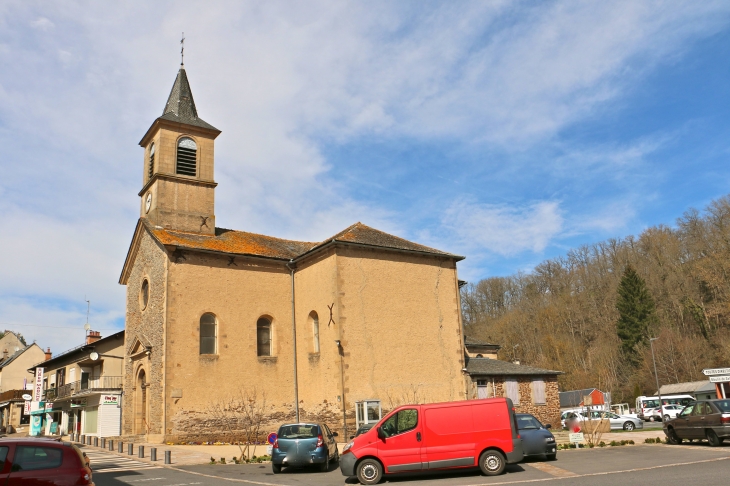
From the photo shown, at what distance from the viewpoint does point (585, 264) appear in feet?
212

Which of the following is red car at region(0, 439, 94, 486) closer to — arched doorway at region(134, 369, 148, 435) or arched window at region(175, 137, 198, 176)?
arched doorway at region(134, 369, 148, 435)

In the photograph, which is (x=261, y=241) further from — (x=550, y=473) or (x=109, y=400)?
(x=550, y=473)

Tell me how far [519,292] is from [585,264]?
8.89 meters

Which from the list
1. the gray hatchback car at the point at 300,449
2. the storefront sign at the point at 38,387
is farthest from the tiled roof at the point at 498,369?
the storefront sign at the point at 38,387

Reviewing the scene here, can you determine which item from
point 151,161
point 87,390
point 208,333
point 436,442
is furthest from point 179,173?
point 436,442

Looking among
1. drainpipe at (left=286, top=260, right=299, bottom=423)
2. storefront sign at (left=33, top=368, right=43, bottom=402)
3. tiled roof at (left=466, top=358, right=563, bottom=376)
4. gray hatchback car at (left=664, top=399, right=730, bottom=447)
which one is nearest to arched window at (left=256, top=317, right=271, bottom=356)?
drainpipe at (left=286, top=260, right=299, bottom=423)

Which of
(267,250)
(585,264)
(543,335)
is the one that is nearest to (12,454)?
(267,250)

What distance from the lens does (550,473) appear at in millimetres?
12078

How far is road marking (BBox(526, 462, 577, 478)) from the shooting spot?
11.6 metres

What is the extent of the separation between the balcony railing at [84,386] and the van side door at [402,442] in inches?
870

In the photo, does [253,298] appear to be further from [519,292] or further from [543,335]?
[519,292]

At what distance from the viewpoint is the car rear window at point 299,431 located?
1470 centimetres

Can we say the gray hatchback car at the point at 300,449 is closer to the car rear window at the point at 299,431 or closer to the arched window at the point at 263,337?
the car rear window at the point at 299,431

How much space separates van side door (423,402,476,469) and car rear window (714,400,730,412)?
8.43 metres
